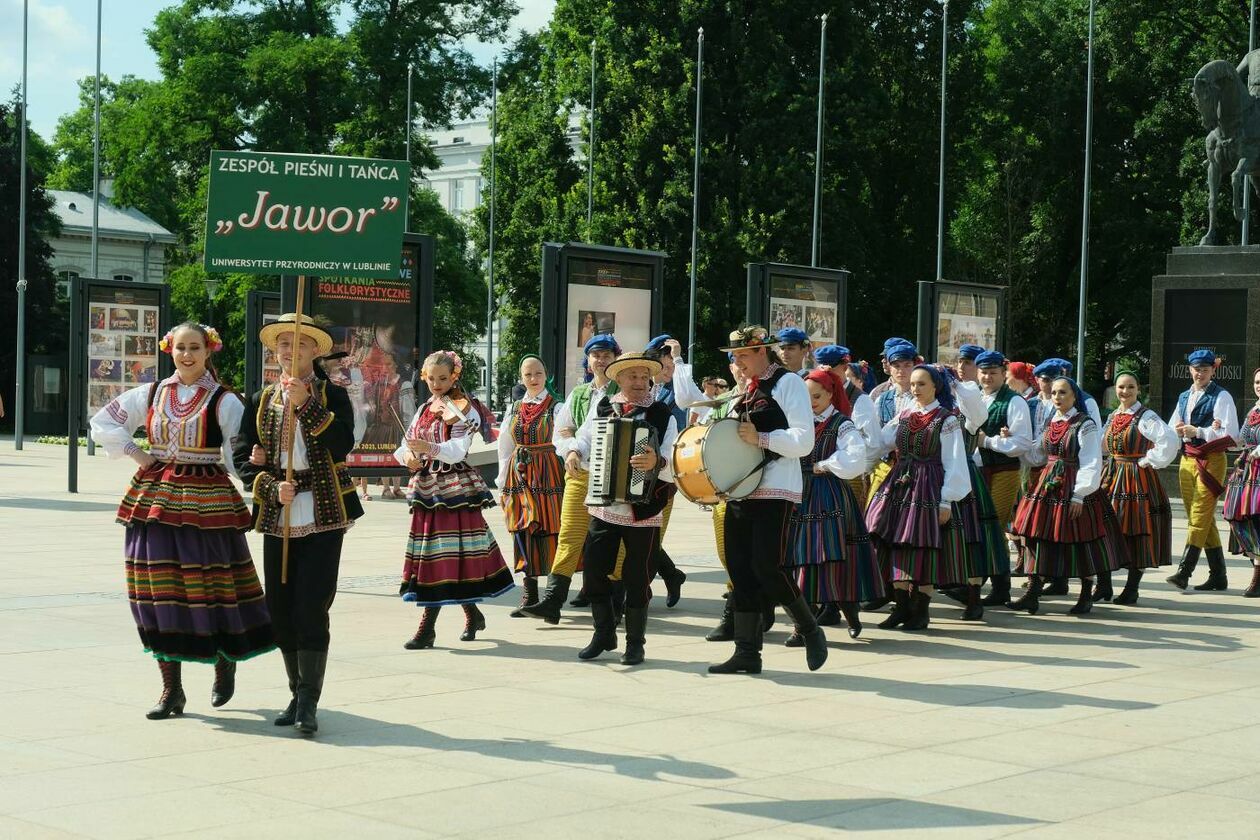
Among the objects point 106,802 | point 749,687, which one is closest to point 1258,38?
point 749,687

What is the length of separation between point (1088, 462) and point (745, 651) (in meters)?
4.10

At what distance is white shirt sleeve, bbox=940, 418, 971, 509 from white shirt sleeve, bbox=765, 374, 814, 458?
2018 millimetres

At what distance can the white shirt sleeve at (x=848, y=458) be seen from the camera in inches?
386

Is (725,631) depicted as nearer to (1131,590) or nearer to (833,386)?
(833,386)

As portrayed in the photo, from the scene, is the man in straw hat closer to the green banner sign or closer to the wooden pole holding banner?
the wooden pole holding banner

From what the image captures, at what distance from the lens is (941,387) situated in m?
10.9

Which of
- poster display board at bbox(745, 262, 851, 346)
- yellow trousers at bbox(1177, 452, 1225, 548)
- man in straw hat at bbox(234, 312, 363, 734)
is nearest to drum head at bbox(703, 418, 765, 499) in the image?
man in straw hat at bbox(234, 312, 363, 734)

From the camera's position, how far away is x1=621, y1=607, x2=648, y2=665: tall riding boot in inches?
369

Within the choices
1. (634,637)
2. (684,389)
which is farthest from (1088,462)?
(634,637)

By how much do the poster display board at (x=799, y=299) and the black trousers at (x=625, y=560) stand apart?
23.1 feet

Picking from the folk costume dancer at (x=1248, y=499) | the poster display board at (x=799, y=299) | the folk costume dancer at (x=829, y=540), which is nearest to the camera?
the folk costume dancer at (x=829, y=540)

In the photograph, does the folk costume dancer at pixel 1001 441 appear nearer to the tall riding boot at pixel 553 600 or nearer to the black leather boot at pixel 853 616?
the black leather boot at pixel 853 616

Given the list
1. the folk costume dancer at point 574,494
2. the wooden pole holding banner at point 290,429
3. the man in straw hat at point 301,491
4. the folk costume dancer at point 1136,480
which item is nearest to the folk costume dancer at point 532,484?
the folk costume dancer at point 574,494

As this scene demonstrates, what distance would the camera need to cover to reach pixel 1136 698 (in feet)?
27.9
